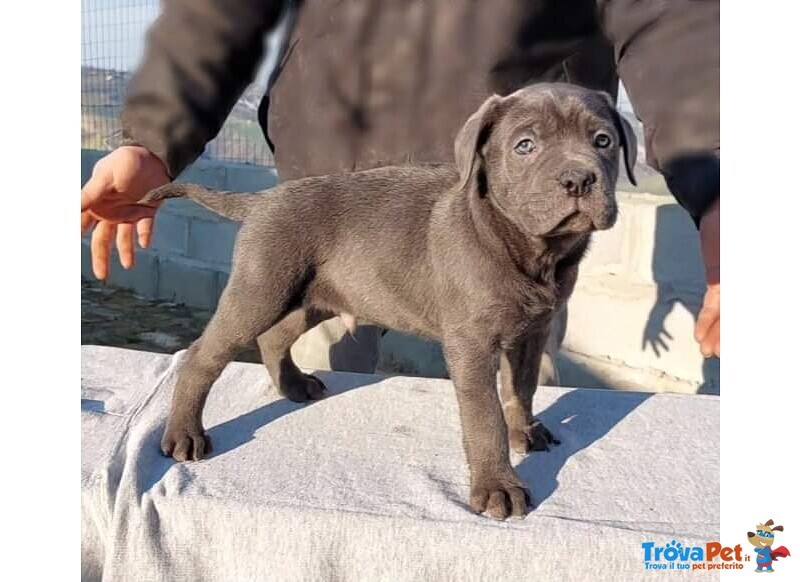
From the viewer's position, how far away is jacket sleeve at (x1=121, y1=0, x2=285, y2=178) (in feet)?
8.63

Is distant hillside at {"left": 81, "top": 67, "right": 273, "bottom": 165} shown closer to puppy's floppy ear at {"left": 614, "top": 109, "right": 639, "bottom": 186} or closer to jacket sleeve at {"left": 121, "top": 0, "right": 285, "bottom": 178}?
jacket sleeve at {"left": 121, "top": 0, "right": 285, "bottom": 178}

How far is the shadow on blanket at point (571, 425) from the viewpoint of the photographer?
2.26m

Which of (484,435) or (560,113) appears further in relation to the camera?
(484,435)

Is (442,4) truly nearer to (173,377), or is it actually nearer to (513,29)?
(513,29)

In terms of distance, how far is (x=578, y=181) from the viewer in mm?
1783

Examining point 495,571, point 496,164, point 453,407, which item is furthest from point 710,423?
point 496,164

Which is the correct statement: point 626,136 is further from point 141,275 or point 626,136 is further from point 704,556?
point 141,275

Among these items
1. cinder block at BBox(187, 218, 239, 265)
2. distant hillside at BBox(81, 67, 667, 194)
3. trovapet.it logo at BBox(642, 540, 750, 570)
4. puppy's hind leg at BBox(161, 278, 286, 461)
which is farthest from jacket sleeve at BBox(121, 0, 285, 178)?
cinder block at BBox(187, 218, 239, 265)

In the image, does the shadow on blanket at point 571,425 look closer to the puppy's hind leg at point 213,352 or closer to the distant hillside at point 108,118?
the puppy's hind leg at point 213,352

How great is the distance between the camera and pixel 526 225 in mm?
1935

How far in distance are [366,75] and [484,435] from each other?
130cm

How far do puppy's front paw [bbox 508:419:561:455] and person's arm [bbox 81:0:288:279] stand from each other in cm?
139

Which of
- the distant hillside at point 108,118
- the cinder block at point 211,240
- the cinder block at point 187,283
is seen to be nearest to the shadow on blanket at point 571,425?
the distant hillside at point 108,118
